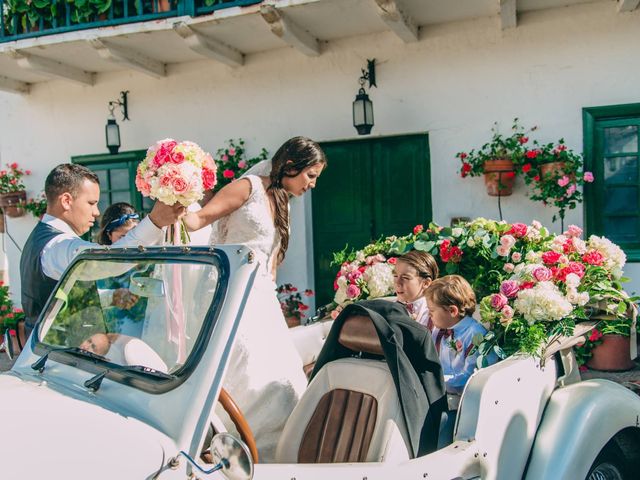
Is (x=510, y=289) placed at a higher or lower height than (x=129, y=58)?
lower

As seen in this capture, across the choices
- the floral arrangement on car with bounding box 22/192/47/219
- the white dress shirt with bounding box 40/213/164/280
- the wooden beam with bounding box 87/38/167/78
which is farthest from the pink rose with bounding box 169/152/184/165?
the floral arrangement on car with bounding box 22/192/47/219

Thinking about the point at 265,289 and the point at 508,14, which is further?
the point at 508,14

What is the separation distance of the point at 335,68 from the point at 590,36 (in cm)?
249

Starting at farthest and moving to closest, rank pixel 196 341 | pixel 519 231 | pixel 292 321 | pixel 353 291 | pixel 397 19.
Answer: pixel 292 321 → pixel 397 19 → pixel 353 291 → pixel 519 231 → pixel 196 341

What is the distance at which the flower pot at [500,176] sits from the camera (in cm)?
591

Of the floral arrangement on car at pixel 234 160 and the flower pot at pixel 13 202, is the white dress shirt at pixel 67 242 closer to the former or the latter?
the floral arrangement on car at pixel 234 160

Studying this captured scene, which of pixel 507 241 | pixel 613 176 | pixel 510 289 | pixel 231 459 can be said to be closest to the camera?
pixel 231 459

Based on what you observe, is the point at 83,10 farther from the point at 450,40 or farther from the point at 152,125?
the point at 450,40

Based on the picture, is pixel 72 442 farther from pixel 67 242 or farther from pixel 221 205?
pixel 221 205

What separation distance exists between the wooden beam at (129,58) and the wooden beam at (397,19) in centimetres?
292

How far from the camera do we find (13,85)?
27.1 feet

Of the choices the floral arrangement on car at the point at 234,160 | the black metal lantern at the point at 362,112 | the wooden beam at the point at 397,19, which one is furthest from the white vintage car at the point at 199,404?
the floral arrangement on car at the point at 234,160

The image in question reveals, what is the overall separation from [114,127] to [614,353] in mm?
5986

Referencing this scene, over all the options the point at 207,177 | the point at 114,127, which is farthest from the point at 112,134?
the point at 207,177
